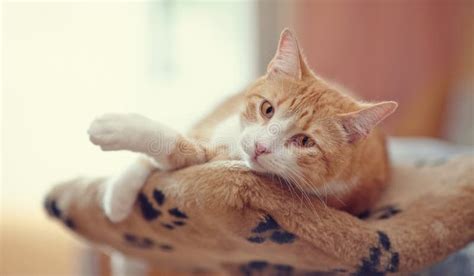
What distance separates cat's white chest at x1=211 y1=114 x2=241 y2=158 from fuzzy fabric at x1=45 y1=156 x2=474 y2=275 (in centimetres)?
5

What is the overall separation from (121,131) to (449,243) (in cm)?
49

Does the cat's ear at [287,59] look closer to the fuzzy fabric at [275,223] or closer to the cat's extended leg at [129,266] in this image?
the fuzzy fabric at [275,223]

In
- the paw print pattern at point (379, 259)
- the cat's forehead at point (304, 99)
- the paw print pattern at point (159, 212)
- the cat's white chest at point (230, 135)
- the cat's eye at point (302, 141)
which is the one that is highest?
the cat's forehead at point (304, 99)

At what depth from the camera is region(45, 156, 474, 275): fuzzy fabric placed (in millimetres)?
663

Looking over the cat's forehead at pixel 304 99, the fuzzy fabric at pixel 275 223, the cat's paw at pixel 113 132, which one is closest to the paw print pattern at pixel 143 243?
the fuzzy fabric at pixel 275 223

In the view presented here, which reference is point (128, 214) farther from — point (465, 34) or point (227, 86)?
point (465, 34)

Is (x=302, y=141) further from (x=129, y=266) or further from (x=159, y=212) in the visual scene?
(x=129, y=266)

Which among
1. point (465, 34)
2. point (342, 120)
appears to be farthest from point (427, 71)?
point (342, 120)

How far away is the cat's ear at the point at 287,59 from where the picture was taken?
2.36 feet

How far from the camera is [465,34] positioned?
237 cm

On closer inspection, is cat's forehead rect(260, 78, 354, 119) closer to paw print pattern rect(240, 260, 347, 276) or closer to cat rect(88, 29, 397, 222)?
cat rect(88, 29, 397, 222)

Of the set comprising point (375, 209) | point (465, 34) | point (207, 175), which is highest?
point (465, 34)

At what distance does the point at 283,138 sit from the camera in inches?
27.4

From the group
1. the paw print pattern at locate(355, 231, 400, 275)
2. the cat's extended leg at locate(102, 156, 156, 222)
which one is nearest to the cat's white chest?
the cat's extended leg at locate(102, 156, 156, 222)
